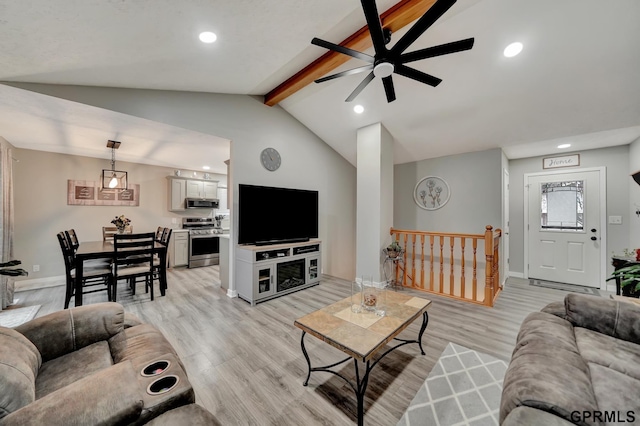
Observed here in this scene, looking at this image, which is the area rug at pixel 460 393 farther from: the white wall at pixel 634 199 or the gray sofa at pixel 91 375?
the white wall at pixel 634 199

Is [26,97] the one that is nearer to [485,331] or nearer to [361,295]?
[361,295]

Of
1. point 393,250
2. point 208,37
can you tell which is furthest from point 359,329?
point 208,37

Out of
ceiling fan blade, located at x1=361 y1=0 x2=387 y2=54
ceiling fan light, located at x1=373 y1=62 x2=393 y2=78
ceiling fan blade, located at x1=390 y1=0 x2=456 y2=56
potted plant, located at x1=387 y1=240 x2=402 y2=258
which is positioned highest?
ceiling fan blade, located at x1=361 y1=0 x2=387 y2=54

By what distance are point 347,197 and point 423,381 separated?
13.6ft

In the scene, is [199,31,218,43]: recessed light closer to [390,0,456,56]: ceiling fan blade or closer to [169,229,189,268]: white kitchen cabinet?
[390,0,456,56]: ceiling fan blade

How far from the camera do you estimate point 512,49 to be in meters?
2.53

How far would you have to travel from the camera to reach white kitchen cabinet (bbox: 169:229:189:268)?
5.32 meters

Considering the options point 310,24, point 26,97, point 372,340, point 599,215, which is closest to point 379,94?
point 310,24

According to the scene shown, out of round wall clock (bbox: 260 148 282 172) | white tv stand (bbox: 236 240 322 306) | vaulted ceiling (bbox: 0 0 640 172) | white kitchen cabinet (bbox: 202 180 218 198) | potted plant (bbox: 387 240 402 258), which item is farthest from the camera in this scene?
white kitchen cabinet (bbox: 202 180 218 198)

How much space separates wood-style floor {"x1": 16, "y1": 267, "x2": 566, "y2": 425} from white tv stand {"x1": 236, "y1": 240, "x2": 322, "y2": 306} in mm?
158

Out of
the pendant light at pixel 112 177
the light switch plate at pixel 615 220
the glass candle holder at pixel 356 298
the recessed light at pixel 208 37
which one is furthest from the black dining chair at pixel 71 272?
the light switch plate at pixel 615 220

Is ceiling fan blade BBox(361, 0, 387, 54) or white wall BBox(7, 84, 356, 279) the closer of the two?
ceiling fan blade BBox(361, 0, 387, 54)

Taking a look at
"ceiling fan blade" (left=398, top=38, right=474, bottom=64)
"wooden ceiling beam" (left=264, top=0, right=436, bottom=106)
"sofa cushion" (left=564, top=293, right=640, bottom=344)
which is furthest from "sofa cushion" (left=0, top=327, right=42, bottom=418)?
"wooden ceiling beam" (left=264, top=0, right=436, bottom=106)

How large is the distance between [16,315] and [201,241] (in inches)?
113
